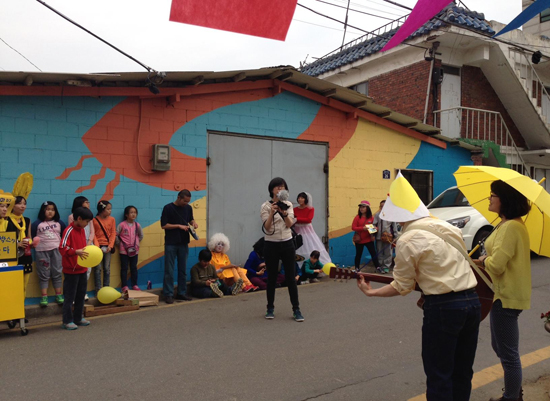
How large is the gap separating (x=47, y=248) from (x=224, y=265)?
2972 millimetres

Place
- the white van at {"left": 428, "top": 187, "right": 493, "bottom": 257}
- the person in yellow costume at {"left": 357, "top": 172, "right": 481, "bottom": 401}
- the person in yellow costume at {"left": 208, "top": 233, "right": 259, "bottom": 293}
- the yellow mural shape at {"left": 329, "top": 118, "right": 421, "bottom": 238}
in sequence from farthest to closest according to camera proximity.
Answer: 1. the yellow mural shape at {"left": 329, "top": 118, "right": 421, "bottom": 238}
2. the white van at {"left": 428, "top": 187, "right": 493, "bottom": 257}
3. the person in yellow costume at {"left": 208, "top": 233, "right": 259, "bottom": 293}
4. the person in yellow costume at {"left": 357, "top": 172, "right": 481, "bottom": 401}

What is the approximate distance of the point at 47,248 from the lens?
736 centimetres

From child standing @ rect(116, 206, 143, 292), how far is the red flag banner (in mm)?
5500

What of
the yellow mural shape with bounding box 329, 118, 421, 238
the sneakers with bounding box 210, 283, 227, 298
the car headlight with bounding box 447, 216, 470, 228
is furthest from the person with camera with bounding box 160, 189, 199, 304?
the car headlight with bounding box 447, 216, 470, 228

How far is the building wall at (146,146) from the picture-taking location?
7664 mm

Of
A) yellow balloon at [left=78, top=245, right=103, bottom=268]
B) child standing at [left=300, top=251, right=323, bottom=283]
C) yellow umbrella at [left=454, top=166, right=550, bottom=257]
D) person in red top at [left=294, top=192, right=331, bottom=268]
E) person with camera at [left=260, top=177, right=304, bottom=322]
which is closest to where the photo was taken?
yellow umbrella at [left=454, top=166, right=550, bottom=257]

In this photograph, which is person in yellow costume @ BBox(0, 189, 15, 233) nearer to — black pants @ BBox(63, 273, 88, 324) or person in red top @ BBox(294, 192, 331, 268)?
black pants @ BBox(63, 273, 88, 324)

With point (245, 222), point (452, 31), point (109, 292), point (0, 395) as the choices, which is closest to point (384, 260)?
point (245, 222)

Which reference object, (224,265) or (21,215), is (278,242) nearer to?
(224,265)

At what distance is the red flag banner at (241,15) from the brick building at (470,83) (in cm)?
1192

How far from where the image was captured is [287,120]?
1055 cm

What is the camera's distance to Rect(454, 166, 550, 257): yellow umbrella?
3.51 meters

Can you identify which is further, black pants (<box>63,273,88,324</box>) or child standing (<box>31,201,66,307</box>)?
child standing (<box>31,201,66,307</box>)

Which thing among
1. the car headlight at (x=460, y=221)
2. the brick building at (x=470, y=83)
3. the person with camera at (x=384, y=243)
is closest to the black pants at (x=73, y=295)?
the person with camera at (x=384, y=243)
